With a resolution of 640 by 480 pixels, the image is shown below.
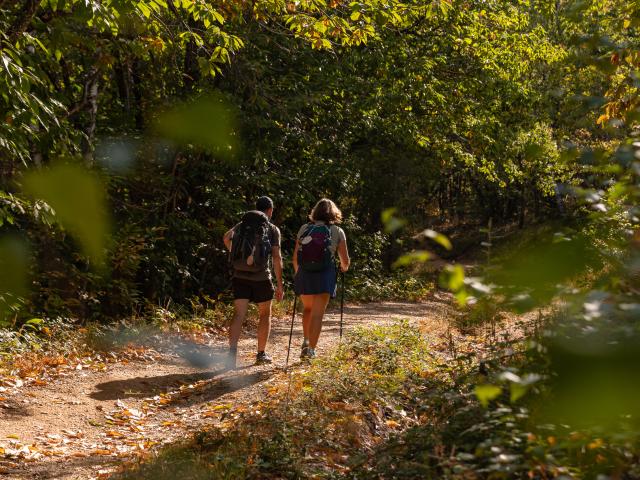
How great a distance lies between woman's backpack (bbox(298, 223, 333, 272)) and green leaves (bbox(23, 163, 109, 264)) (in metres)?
4.00

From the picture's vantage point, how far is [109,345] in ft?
32.9

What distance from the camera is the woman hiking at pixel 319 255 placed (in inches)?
349

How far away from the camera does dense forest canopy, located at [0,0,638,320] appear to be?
9.30 m

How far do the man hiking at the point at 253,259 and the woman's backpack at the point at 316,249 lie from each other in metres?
0.41

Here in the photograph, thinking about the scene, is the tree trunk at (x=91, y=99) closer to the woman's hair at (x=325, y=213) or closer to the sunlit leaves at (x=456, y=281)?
the woman's hair at (x=325, y=213)

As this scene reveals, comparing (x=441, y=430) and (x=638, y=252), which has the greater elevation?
(x=638, y=252)

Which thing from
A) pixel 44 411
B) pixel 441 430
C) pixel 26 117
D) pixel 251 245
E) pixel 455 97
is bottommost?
pixel 44 411

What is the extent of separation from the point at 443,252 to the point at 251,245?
28537mm

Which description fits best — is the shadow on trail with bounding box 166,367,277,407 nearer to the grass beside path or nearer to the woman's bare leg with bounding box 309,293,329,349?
the grass beside path

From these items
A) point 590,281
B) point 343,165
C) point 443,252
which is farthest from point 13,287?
point 443,252

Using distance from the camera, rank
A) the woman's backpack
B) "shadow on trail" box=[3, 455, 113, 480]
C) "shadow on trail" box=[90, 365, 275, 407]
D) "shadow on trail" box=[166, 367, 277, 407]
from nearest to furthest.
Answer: "shadow on trail" box=[3, 455, 113, 480] < "shadow on trail" box=[166, 367, 277, 407] < "shadow on trail" box=[90, 365, 275, 407] < the woman's backpack

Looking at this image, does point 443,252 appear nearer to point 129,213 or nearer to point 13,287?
point 129,213

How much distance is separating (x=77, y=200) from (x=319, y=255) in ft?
17.6

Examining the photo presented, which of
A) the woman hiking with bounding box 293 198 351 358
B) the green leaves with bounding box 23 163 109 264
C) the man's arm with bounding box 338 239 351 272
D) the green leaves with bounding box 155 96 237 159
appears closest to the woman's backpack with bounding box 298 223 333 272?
the woman hiking with bounding box 293 198 351 358
